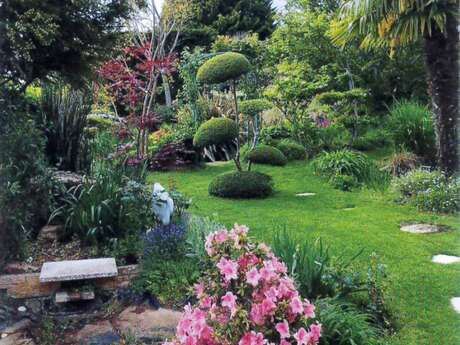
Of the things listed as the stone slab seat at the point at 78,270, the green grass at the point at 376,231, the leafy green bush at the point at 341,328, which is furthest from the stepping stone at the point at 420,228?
the stone slab seat at the point at 78,270

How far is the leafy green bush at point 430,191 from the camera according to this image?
6.40 meters

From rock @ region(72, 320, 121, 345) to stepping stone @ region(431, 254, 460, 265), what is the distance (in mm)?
2767

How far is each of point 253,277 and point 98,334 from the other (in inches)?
71.5

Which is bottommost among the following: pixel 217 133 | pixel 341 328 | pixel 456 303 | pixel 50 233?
pixel 456 303

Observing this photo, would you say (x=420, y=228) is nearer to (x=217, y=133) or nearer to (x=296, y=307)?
(x=217, y=133)

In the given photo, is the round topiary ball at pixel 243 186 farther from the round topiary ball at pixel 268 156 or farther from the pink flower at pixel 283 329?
the pink flower at pixel 283 329

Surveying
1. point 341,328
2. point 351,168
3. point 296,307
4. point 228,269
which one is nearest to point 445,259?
point 341,328

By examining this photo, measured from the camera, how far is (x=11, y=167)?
430 cm

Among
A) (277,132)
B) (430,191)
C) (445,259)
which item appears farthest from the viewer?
(277,132)

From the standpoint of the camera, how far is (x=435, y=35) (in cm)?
710

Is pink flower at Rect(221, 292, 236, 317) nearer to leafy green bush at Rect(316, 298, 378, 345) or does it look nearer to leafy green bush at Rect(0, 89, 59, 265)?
leafy green bush at Rect(316, 298, 378, 345)

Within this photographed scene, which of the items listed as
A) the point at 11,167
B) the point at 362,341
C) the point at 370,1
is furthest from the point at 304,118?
the point at 362,341

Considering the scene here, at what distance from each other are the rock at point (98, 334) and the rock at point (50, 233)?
4.45ft

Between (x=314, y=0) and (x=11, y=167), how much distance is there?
41.9 ft
